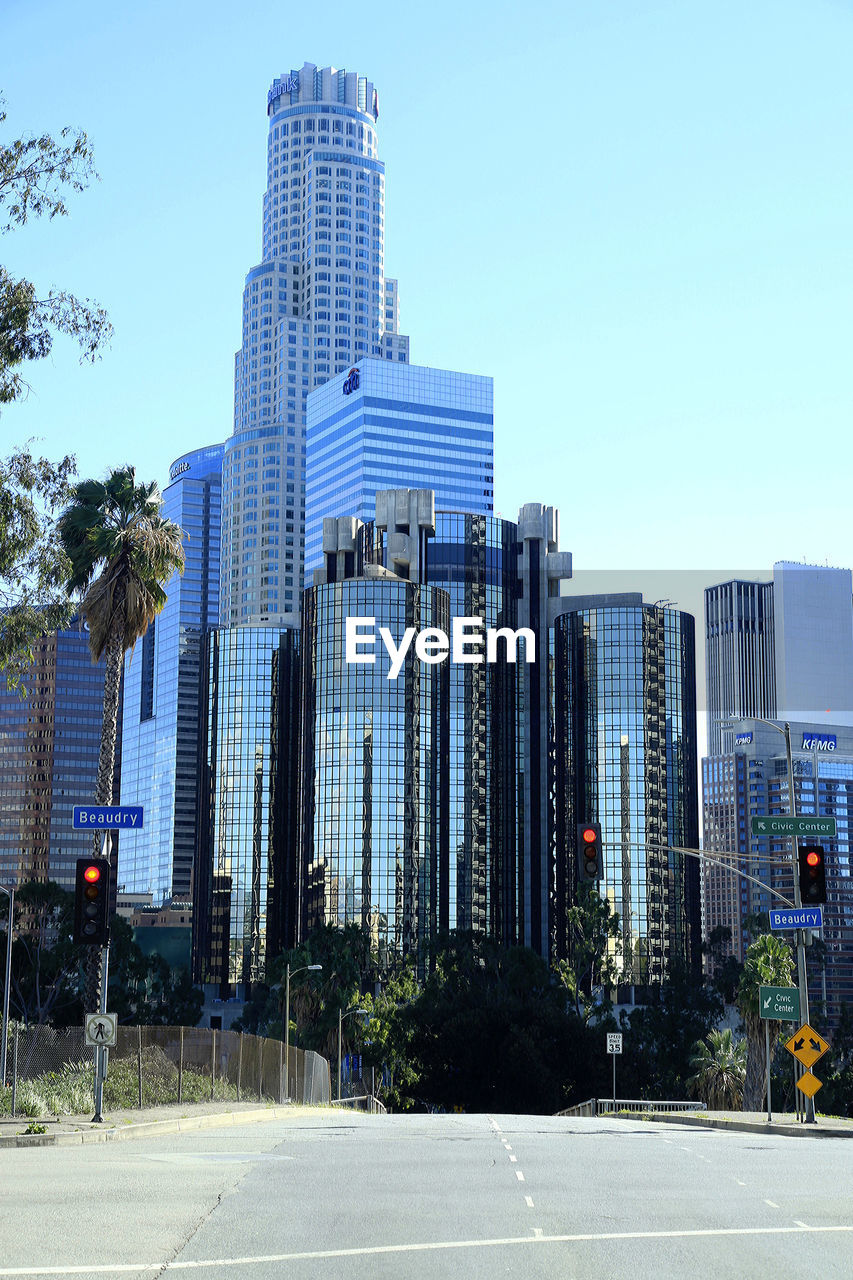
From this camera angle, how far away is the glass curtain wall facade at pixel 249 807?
579 feet

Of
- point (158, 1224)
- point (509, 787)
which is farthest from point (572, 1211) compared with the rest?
point (509, 787)

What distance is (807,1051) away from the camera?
38531 millimetres

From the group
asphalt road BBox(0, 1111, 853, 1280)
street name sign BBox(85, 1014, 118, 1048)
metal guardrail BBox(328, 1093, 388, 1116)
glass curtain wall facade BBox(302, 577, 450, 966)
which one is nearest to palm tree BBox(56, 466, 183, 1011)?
street name sign BBox(85, 1014, 118, 1048)

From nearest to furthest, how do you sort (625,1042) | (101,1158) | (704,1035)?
(101,1158)
(625,1042)
(704,1035)

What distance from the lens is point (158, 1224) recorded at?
15.2 m

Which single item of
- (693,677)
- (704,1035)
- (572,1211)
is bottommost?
Answer: (704,1035)

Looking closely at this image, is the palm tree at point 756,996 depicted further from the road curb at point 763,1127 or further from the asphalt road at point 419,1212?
the asphalt road at point 419,1212

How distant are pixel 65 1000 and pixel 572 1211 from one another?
332 feet

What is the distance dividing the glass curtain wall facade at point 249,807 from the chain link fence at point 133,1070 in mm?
128583

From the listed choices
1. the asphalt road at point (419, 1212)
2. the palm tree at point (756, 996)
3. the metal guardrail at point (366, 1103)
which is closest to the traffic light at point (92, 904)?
the asphalt road at point (419, 1212)

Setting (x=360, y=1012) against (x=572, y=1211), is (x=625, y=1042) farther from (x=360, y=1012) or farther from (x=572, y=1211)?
(x=572, y=1211)

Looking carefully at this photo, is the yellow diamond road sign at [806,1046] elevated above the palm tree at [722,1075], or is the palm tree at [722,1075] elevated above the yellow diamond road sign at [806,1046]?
the yellow diamond road sign at [806,1046]

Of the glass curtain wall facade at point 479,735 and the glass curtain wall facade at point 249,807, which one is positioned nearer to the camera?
the glass curtain wall facade at point 249,807

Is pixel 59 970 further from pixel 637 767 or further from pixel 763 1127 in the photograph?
pixel 637 767
